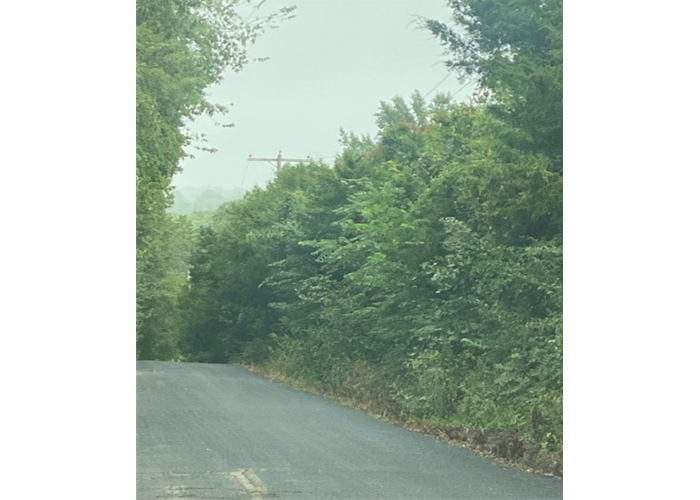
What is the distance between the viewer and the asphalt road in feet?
21.1

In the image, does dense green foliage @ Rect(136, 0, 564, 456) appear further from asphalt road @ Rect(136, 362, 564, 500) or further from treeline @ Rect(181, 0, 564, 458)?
asphalt road @ Rect(136, 362, 564, 500)

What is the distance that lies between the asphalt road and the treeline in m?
0.86

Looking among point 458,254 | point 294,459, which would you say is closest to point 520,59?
point 458,254

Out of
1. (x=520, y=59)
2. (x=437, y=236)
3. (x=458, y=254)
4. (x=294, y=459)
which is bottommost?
(x=294, y=459)

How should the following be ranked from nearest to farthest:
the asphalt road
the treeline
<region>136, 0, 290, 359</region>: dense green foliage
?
the asphalt road
the treeline
<region>136, 0, 290, 359</region>: dense green foliage

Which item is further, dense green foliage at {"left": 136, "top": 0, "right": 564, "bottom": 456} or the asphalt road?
dense green foliage at {"left": 136, "top": 0, "right": 564, "bottom": 456}

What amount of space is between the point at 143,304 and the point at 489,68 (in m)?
19.3

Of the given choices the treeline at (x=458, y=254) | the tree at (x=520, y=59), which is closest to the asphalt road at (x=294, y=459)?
the treeline at (x=458, y=254)

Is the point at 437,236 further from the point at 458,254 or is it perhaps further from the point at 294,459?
the point at 294,459

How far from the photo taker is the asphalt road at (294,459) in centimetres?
644

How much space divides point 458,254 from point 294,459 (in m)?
3.90

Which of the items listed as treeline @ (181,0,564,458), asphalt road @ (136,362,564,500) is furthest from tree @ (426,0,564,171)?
asphalt road @ (136,362,564,500)

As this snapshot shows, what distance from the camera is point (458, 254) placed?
10.7 metres
